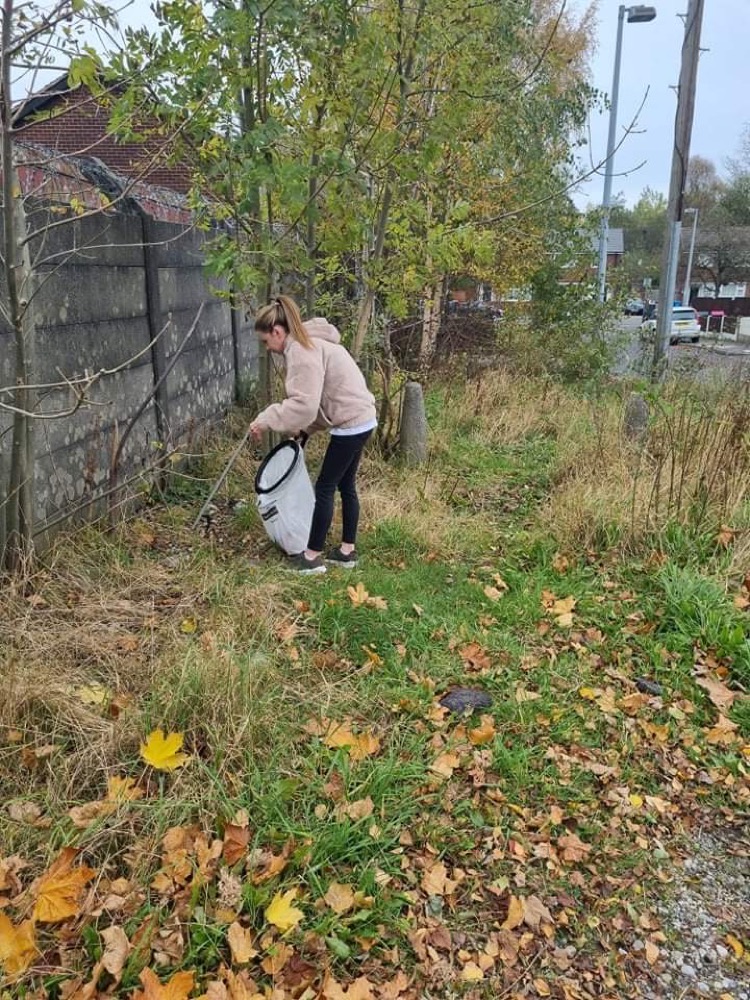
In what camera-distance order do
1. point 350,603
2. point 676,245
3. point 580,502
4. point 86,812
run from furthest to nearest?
1. point 676,245
2. point 580,502
3. point 350,603
4. point 86,812

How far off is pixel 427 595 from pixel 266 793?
1755mm

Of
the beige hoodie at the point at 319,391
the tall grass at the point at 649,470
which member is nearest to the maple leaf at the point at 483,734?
the beige hoodie at the point at 319,391

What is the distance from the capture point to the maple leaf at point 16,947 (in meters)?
1.82

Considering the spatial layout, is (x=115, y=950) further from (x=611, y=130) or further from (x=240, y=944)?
(x=611, y=130)

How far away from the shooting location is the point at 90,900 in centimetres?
200

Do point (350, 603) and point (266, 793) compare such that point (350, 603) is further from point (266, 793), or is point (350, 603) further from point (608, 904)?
point (608, 904)

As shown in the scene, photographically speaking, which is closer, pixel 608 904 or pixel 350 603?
pixel 608 904

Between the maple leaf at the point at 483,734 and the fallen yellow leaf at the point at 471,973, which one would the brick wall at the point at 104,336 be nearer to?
the maple leaf at the point at 483,734

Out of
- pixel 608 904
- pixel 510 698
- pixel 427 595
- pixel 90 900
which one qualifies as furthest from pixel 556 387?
pixel 90 900

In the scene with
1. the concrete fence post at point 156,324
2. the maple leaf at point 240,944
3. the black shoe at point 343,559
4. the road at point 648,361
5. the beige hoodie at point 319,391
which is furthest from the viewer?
the road at point 648,361

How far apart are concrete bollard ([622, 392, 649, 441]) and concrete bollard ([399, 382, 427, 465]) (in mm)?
1751

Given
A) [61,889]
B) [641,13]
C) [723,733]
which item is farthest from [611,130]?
[61,889]

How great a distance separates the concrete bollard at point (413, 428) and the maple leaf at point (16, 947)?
191 inches

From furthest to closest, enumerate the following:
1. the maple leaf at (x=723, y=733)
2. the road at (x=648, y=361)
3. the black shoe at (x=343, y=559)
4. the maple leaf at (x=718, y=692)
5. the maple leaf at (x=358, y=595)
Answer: the road at (x=648, y=361) < the black shoe at (x=343, y=559) < the maple leaf at (x=358, y=595) < the maple leaf at (x=718, y=692) < the maple leaf at (x=723, y=733)
